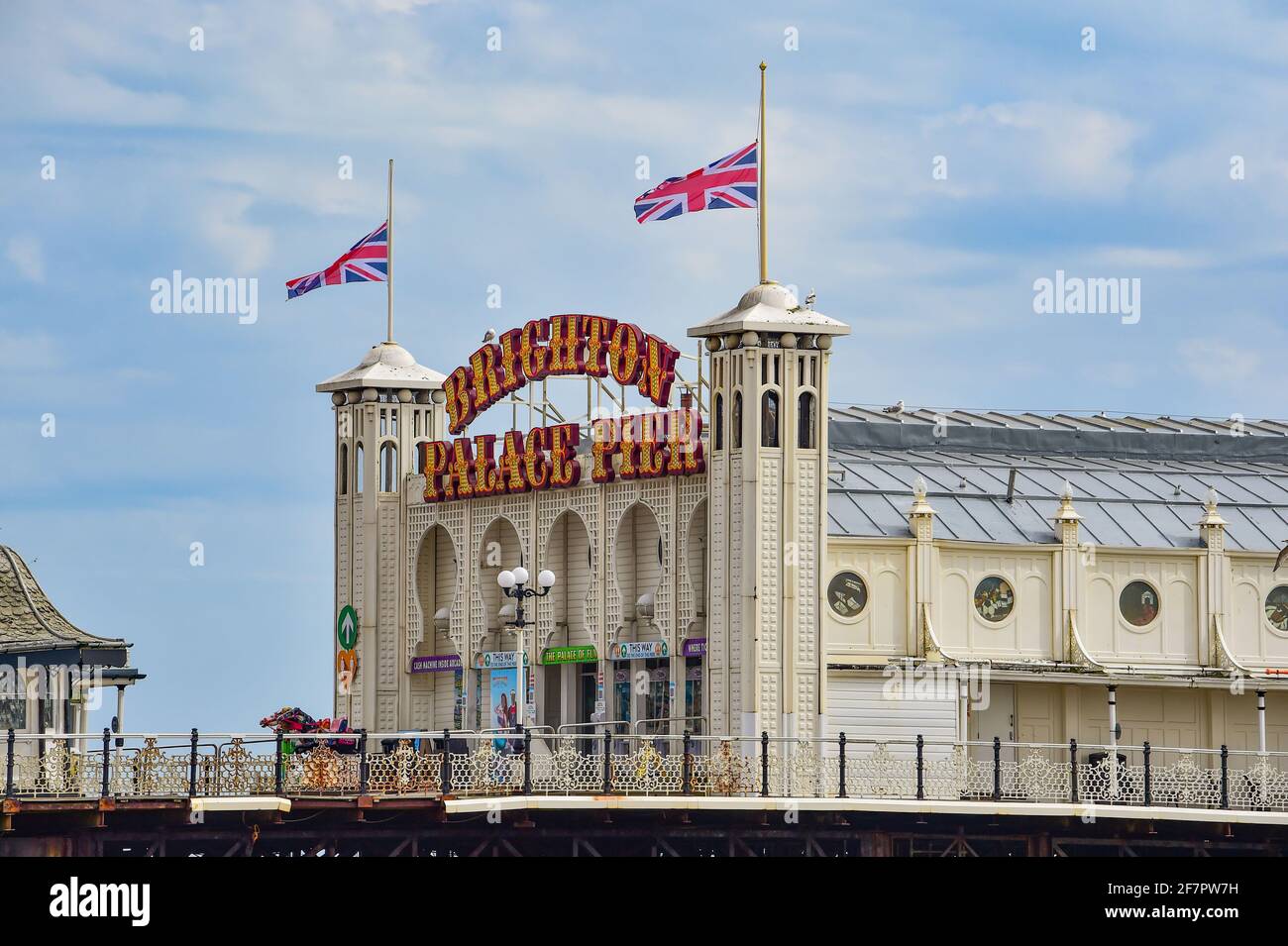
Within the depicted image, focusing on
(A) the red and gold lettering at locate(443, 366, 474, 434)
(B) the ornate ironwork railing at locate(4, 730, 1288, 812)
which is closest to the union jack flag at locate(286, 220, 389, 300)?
(A) the red and gold lettering at locate(443, 366, 474, 434)

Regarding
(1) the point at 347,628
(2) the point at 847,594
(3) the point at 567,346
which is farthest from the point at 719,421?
(1) the point at 347,628

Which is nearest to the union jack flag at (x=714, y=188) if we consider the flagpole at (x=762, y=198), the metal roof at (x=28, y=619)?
the flagpole at (x=762, y=198)

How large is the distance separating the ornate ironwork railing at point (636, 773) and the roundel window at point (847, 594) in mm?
3435

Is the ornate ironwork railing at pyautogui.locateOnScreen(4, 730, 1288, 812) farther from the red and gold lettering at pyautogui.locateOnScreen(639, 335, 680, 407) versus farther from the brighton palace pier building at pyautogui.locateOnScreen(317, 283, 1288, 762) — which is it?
the red and gold lettering at pyautogui.locateOnScreen(639, 335, 680, 407)

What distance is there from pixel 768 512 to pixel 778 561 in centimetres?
113

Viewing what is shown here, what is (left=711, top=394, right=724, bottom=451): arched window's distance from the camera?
246 ft

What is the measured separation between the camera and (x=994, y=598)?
259 feet

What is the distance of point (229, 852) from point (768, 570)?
14.3 meters

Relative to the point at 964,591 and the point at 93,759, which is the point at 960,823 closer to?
the point at 964,591

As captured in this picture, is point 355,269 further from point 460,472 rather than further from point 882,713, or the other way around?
point 882,713

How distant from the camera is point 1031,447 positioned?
88.2 meters

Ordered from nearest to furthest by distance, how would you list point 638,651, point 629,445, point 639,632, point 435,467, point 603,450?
point 629,445, point 638,651, point 639,632, point 603,450, point 435,467

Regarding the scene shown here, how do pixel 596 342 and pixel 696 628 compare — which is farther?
pixel 596 342
